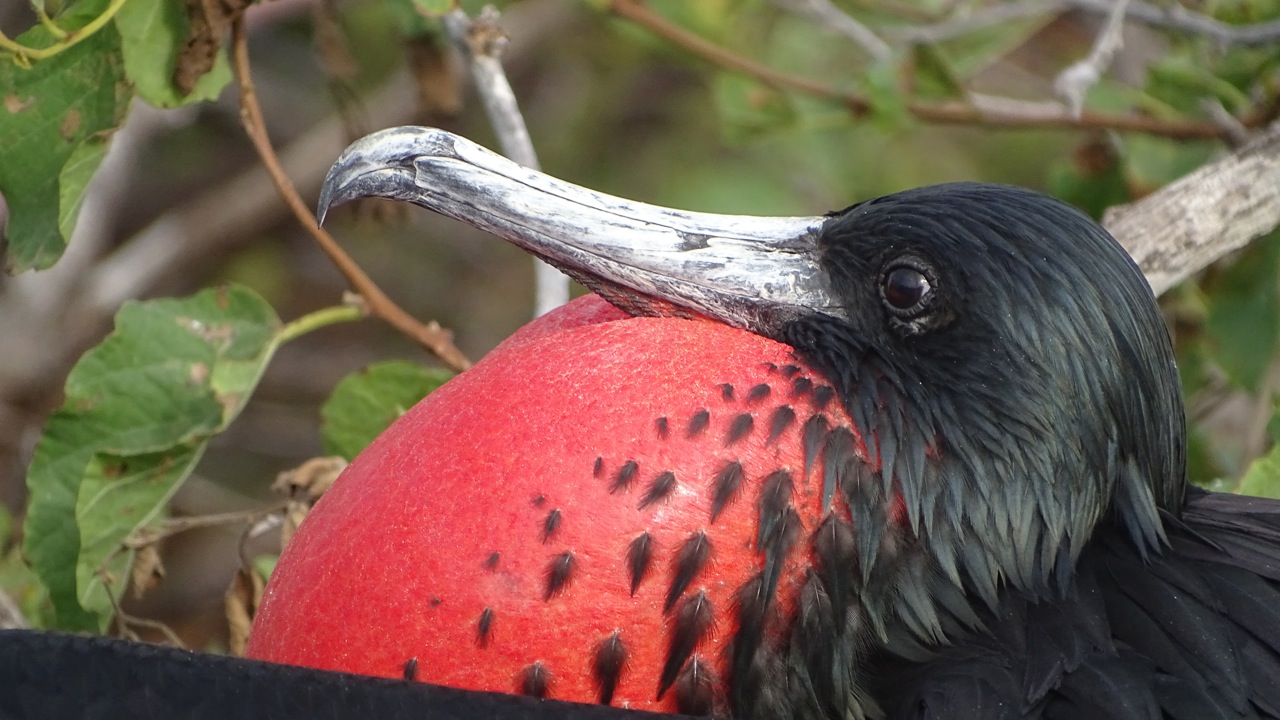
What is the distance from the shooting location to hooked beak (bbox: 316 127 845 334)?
5.00ft

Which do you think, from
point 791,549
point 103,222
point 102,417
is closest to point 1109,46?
point 791,549

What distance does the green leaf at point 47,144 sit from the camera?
5.66 feet

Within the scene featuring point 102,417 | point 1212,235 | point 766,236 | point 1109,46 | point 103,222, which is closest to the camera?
point 766,236

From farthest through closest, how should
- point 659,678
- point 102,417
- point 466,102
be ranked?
point 466,102 < point 102,417 < point 659,678

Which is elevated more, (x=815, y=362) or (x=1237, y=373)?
(x=1237, y=373)

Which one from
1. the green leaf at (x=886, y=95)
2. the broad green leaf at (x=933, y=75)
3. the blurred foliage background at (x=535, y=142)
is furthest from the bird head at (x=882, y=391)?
the broad green leaf at (x=933, y=75)

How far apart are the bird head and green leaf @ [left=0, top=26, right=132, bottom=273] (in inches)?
15.3

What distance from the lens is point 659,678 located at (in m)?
1.33

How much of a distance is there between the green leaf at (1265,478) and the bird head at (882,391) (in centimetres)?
40

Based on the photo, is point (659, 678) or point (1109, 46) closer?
point (659, 678)

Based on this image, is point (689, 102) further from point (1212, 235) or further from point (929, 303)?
point (929, 303)

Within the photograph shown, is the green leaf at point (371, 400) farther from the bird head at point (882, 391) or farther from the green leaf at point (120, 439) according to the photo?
the bird head at point (882, 391)

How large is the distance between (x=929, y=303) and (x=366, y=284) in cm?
80

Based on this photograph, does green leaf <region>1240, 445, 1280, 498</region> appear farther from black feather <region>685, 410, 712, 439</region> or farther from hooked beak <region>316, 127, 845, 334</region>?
black feather <region>685, 410, 712, 439</region>
